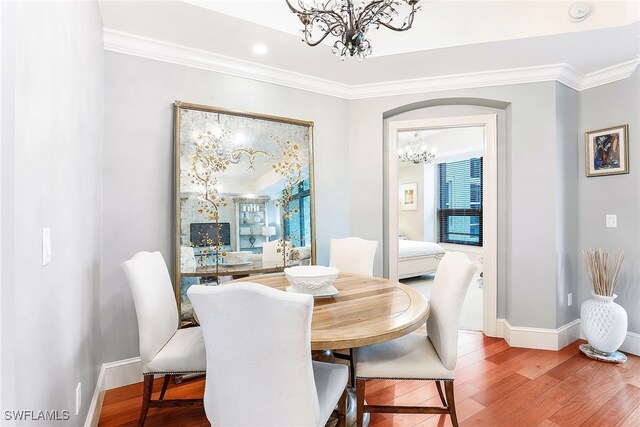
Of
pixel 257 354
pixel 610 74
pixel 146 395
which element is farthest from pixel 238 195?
pixel 610 74

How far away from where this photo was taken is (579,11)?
2.29 meters

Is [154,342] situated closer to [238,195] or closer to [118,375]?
[118,375]

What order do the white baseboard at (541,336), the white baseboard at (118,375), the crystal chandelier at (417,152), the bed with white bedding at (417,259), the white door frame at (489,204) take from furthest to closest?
the crystal chandelier at (417,152), the bed with white bedding at (417,259), the white door frame at (489,204), the white baseboard at (541,336), the white baseboard at (118,375)

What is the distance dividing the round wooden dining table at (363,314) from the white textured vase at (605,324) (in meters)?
1.89

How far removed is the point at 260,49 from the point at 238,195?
120 centimetres

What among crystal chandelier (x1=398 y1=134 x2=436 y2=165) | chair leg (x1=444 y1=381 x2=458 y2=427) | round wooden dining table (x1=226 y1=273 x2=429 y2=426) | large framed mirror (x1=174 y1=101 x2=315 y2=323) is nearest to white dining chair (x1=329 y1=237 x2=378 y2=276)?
large framed mirror (x1=174 y1=101 x2=315 y2=323)

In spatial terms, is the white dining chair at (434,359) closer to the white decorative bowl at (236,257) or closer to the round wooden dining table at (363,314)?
the round wooden dining table at (363,314)

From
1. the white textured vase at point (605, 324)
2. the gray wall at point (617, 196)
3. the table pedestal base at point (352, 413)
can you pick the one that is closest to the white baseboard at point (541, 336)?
the white textured vase at point (605, 324)

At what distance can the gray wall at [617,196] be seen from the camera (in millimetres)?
2814

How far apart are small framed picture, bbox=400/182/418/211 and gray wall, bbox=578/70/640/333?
13.4 ft

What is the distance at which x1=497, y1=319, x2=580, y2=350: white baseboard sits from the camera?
9.57 ft

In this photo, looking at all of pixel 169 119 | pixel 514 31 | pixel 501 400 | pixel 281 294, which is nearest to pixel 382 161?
pixel 514 31

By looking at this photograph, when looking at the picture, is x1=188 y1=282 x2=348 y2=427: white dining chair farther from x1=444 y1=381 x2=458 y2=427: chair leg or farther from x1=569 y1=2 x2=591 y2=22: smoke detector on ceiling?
x1=569 y1=2 x2=591 y2=22: smoke detector on ceiling

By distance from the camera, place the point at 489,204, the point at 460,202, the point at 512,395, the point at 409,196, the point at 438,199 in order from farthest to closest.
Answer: the point at 409,196 < the point at 438,199 < the point at 460,202 < the point at 489,204 < the point at 512,395
